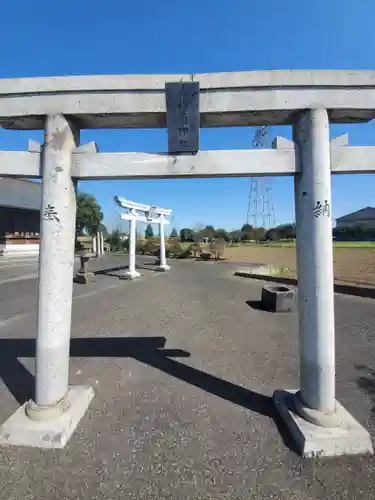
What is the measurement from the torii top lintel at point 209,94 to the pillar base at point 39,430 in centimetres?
280

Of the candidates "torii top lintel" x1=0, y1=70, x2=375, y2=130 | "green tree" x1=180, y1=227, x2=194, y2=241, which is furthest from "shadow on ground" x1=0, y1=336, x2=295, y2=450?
"green tree" x1=180, y1=227, x2=194, y2=241

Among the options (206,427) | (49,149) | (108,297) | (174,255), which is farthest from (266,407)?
(174,255)

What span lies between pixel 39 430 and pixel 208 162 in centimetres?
280

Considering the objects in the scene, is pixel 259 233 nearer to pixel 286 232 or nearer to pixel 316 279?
pixel 286 232

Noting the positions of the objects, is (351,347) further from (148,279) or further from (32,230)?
(32,230)

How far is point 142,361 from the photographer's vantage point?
4414 mm

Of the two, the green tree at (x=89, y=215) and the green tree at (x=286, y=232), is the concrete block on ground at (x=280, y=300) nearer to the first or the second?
the green tree at (x=89, y=215)

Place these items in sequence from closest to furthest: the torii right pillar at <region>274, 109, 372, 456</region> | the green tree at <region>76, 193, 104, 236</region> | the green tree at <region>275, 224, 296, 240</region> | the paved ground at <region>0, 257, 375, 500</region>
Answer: the paved ground at <region>0, 257, 375, 500</region>
the torii right pillar at <region>274, 109, 372, 456</region>
the green tree at <region>76, 193, 104, 236</region>
the green tree at <region>275, 224, 296, 240</region>

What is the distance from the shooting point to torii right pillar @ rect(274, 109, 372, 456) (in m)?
2.62

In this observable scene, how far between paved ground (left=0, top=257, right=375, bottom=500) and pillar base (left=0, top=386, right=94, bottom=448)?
72 millimetres

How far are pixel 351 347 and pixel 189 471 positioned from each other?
Answer: 3886 millimetres

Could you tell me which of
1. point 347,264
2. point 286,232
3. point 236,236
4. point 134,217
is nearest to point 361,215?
point 286,232

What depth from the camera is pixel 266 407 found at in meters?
3.15

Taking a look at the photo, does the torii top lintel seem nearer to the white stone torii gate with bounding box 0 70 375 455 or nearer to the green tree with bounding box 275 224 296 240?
the white stone torii gate with bounding box 0 70 375 455
